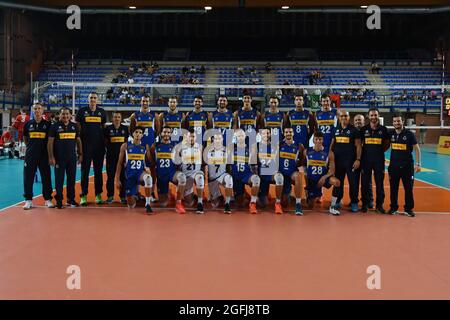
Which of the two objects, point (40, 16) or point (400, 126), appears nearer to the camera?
point (400, 126)

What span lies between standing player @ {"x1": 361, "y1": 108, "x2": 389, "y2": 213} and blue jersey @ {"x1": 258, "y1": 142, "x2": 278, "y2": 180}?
1.47 metres

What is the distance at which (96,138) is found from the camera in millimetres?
6945

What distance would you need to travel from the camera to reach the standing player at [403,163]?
6.25 m

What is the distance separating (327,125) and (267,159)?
4.70ft

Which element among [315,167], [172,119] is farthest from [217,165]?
[315,167]

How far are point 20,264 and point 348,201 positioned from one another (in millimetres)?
5749

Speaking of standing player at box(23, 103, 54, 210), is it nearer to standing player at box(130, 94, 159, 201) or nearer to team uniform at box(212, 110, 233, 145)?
standing player at box(130, 94, 159, 201)

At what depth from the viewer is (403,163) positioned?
6.25 m

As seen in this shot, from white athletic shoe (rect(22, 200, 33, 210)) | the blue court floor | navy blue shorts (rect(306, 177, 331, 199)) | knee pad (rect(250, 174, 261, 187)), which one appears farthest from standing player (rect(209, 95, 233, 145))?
the blue court floor

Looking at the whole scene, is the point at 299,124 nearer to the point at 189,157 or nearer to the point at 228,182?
the point at 228,182

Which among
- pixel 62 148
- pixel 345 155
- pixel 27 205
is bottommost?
pixel 27 205

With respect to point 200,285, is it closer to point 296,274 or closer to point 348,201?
point 296,274

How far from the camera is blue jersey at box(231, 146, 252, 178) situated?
669 centimetres
